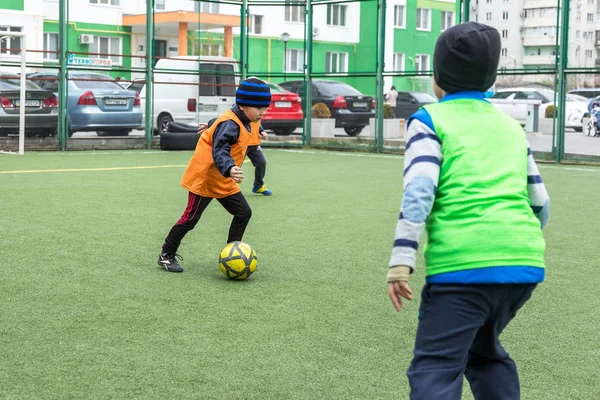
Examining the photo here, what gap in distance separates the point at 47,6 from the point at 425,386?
60.2ft

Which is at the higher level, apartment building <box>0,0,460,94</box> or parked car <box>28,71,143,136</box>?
apartment building <box>0,0,460,94</box>

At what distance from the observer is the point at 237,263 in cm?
636

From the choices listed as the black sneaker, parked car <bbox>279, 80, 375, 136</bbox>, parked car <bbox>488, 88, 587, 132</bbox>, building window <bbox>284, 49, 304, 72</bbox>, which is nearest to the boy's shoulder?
the black sneaker

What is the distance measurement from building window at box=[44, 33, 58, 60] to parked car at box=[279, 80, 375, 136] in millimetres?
5192

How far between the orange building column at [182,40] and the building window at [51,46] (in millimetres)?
2780

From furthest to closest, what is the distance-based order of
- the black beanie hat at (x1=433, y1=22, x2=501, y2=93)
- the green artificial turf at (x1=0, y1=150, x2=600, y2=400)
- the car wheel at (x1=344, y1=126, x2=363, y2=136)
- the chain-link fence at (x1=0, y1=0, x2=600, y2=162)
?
the car wheel at (x1=344, y1=126, x2=363, y2=136) → the chain-link fence at (x1=0, y1=0, x2=600, y2=162) → the green artificial turf at (x1=0, y1=150, x2=600, y2=400) → the black beanie hat at (x1=433, y1=22, x2=501, y2=93)

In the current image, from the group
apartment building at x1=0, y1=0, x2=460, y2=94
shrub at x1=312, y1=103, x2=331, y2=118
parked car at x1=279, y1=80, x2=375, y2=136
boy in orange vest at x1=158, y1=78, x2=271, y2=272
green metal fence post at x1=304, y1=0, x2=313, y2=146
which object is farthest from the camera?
green metal fence post at x1=304, y1=0, x2=313, y2=146

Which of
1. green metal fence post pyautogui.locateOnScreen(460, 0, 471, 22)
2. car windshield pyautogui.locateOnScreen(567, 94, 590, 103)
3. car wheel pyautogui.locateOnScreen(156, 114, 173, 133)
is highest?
green metal fence post pyautogui.locateOnScreen(460, 0, 471, 22)

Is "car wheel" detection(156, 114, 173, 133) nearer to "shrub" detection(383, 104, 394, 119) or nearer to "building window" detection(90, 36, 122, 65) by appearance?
"building window" detection(90, 36, 122, 65)

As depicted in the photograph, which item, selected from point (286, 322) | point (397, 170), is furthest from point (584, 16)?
point (286, 322)

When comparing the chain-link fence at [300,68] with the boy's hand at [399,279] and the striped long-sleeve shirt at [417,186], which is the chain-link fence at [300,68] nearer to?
the striped long-sleeve shirt at [417,186]

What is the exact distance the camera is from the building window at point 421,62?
753 inches

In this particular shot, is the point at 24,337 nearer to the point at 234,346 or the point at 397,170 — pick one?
the point at 234,346

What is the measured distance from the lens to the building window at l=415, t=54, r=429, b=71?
19125 mm
